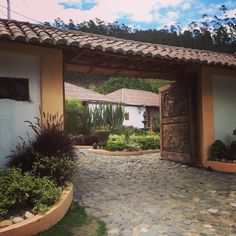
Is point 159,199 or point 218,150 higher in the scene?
point 218,150

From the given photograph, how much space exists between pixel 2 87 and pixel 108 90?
32840mm

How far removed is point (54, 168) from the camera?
5.36 metres

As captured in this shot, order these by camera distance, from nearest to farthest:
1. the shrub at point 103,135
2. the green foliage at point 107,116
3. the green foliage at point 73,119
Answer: the shrub at point 103,135 → the green foliage at point 73,119 → the green foliage at point 107,116

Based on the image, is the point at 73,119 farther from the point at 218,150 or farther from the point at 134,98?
the point at 134,98

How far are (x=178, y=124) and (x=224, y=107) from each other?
1457 mm

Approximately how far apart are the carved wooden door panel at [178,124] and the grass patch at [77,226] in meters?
5.07

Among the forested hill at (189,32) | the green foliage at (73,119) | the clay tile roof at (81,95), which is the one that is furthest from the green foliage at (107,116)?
the forested hill at (189,32)

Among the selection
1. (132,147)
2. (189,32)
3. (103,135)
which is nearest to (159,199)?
(132,147)

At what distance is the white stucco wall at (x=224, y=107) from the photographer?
30.7ft

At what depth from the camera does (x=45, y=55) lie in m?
6.63

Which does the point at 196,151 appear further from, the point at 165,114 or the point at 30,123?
the point at 30,123

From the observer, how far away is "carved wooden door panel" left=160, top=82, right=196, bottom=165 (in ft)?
30.3

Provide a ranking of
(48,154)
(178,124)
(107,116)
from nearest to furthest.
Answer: (48,154), (178,124), (107,116)

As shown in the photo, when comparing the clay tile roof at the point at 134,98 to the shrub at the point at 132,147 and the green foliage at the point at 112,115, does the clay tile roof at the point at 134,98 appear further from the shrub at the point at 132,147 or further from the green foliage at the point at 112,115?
the shrub at the point at 132,147
